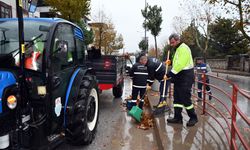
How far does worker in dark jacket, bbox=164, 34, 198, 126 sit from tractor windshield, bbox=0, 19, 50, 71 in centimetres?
267

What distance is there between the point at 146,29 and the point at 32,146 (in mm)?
46723

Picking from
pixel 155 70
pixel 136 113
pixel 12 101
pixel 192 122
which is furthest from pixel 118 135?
pixel 12 101

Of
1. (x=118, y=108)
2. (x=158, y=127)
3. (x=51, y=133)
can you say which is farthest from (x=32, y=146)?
(x=118, y=108)

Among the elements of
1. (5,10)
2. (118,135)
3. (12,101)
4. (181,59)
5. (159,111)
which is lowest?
(118,135)

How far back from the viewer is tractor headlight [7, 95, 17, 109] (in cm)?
370

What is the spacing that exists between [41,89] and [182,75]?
3172 mm

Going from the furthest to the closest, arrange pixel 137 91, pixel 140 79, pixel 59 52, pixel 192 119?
pixel 137 91 < pixel 140 79 < pixel 192 119 < pixel 59 52

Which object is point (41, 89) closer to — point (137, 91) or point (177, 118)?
point (177, 118)

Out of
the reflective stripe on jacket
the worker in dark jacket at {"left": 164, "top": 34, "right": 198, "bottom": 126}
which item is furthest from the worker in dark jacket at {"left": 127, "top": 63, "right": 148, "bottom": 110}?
the reflective stripe on jacket

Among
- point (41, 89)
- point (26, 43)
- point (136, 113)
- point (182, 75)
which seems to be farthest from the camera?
point (136, 113)

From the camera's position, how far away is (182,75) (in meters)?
6.37

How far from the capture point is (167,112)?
26.8 ft

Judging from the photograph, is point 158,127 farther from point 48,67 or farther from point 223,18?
point 223,18

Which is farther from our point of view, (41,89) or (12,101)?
(41,89)
